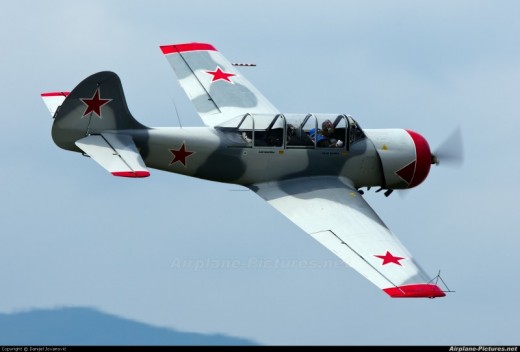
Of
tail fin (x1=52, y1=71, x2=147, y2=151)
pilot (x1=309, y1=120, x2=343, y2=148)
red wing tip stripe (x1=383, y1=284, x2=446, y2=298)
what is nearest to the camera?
red wing tip stripe (x1=383, y1=284, x2=446, y2=298)

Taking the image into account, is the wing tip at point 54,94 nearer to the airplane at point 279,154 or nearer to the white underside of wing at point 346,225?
the airplane at point 279,154

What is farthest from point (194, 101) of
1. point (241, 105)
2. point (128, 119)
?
point (128, 119)

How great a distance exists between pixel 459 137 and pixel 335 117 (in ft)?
9.29

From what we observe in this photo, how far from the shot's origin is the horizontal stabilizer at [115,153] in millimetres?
26891

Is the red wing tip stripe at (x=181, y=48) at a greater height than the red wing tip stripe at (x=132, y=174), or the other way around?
the red wing tip stripe at (x=181, y=48)

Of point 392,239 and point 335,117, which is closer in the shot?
point 392,239

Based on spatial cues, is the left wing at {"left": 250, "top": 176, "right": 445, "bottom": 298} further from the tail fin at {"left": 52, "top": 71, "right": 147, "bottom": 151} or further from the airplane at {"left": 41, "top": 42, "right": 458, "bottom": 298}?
the tail fin at {"left": 52, "top": 71, "right": 147, "bottom": 151}

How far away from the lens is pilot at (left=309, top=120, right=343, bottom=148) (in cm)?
2961

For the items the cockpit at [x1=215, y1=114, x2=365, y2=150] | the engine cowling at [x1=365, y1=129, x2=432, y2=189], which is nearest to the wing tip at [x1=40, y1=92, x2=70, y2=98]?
the cockpit at [x1=215, y1=114, x2=365, y2=150]

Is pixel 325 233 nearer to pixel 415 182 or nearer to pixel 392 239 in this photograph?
pixel 392 239

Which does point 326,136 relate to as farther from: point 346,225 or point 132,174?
point 132,174

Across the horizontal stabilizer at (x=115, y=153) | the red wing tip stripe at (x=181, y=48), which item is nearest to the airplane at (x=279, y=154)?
the horizontal stabilizer at (x=115, y=153)

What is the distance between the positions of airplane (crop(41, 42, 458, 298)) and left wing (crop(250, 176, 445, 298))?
20 mm

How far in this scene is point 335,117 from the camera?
29844mm
